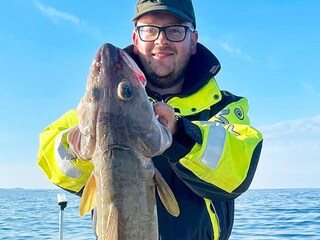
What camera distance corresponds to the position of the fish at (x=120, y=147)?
3.37 metres

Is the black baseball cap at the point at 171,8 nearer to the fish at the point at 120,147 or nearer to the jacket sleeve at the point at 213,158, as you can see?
the jacket sleeve at the point at 213,158

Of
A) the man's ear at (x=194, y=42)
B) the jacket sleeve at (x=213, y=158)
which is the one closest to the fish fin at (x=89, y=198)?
the jacket sleeve at (x=213, y=158)

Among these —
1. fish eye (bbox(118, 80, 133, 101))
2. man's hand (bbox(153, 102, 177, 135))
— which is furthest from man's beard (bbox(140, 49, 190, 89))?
fish eye (bbox(118, 80, 133, 101))

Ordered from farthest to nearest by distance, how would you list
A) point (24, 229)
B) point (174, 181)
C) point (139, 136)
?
point (24, 229) → point (174, 181) → point (139, 136)

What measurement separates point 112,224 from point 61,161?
129 centimetres

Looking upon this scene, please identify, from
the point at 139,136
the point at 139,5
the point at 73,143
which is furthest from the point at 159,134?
the point at 139,5

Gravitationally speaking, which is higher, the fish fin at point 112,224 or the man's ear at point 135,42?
the man's ear at point 135,42

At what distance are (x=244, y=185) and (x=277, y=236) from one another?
12.5 metres

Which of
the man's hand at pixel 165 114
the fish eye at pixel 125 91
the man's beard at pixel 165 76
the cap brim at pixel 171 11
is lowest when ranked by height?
the man's hand at pixel 165 114

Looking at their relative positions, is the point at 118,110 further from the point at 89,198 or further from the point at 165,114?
the point at 89,198

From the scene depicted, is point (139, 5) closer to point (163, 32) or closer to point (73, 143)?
point (163, 32)

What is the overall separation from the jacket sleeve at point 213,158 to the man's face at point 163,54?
1.11 metres

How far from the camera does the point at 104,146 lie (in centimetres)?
348

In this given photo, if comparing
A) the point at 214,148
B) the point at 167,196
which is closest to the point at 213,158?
the point at 214,148
